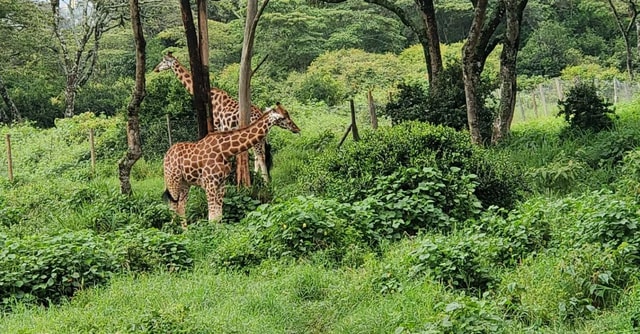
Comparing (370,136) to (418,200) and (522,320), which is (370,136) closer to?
(418,200)

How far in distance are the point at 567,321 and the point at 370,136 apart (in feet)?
16.6

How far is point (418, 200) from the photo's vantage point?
9086mm

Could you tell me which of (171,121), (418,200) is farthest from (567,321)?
(171,121)

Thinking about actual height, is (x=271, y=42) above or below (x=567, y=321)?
above

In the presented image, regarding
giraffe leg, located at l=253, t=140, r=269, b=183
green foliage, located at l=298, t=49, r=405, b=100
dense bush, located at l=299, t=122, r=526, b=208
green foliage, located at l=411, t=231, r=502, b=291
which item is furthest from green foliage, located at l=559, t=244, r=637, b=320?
green foliage, located at l=298, t=49, r=405, b=100

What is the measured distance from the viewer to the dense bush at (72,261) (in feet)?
→ 24.1

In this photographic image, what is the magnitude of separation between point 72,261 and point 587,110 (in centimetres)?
1048

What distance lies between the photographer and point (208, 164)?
11.5 m

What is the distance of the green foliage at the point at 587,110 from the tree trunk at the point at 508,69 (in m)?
1.17

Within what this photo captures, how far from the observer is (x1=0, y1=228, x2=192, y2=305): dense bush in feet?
24.1

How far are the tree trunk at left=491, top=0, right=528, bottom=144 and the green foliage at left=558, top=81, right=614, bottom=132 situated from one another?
1.17 metres

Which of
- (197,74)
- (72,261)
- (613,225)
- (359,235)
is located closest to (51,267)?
(72,261)

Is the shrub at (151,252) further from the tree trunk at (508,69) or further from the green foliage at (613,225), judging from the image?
the tree trunk at (508,69)

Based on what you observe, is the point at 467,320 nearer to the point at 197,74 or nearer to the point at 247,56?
the point at 197,74
